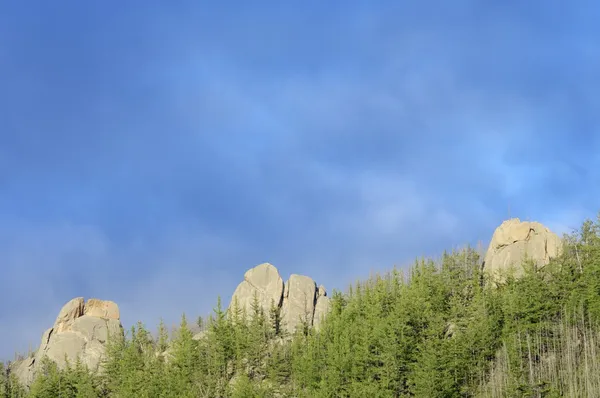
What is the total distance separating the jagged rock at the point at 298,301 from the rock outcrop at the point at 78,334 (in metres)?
25.8

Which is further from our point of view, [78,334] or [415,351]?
[78,334]

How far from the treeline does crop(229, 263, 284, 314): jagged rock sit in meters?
12.5

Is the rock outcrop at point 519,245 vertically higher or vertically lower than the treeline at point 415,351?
higher

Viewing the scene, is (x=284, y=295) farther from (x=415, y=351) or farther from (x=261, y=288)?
(x=415, y=351)

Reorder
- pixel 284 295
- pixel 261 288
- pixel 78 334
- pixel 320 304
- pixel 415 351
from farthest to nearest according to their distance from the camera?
pixel 78 334
pixel 320 304
pixel 261 288
pixel 284 295
pixel 415 351

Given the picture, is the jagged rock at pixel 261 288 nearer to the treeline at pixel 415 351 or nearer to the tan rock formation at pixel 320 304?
the tan rock formation at pixel 320 304

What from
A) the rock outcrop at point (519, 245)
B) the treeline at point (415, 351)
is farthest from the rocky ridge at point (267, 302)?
the treeline at point (415, 351)

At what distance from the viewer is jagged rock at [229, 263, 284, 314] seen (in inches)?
4692

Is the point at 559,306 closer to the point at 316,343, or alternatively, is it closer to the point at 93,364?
the point at 316,343

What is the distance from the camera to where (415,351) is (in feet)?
248

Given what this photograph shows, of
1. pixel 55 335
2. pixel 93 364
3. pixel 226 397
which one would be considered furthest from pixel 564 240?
pixel 55 335

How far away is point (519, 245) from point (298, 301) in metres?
34.4

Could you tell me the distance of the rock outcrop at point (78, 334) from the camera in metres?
119

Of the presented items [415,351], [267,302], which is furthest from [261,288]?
[415,351]
